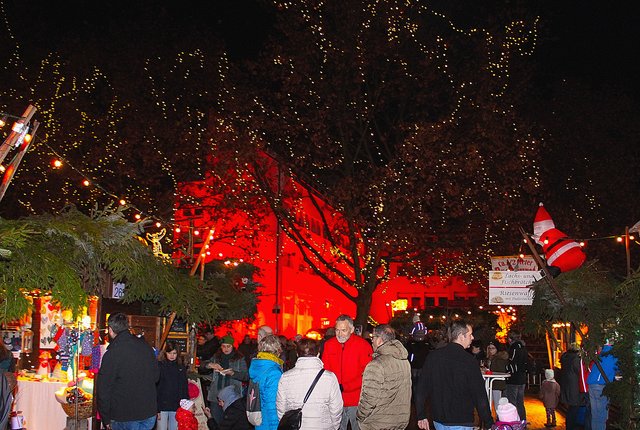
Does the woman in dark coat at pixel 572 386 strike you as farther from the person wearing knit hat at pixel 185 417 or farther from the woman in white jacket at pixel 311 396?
the woman in white jacket at pixel 311 396

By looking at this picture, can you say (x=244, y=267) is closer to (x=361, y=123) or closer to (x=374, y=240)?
(x=374, y=240)

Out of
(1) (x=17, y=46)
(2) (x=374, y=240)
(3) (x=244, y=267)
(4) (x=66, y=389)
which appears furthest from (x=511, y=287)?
(1) (x=17, y=46)

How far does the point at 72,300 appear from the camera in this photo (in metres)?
7.50

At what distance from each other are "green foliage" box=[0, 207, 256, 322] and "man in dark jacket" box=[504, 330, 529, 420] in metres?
7.12

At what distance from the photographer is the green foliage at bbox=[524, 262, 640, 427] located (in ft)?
29.8

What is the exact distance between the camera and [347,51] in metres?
22.8

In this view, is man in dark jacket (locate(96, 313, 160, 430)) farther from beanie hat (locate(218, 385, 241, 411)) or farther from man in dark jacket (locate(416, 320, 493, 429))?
man in dark jacket (locate(416, 320, 493, 429))

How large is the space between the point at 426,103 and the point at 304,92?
3.88 m

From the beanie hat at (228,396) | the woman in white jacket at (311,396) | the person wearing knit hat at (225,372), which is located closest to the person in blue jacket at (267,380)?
the woman in white jacket at (311,396)

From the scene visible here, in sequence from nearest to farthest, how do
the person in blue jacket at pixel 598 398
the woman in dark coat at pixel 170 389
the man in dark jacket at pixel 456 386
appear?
the man in dark jacket at pixel 456 386, the woman in dark coat at pixel 170 389, the person in blue jacket at pixel 598 398

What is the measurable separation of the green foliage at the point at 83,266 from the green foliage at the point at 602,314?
545 cm

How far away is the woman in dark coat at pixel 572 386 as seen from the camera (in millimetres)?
13891

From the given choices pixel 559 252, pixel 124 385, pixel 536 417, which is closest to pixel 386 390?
pixel 124 385

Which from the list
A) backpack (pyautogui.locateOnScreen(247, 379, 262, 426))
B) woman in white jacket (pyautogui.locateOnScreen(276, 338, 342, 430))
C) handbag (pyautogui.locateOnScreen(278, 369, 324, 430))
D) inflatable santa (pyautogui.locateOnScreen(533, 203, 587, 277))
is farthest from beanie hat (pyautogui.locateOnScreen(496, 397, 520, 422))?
inflatable santa (pyautogui.locateOnScreen(533, 203, 587, 277))
